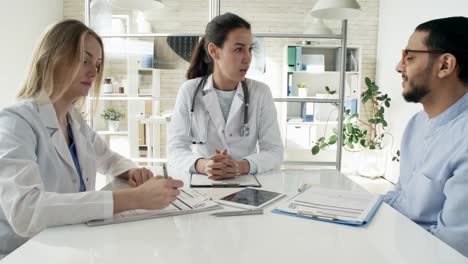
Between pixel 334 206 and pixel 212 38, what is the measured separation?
1253 millimetres

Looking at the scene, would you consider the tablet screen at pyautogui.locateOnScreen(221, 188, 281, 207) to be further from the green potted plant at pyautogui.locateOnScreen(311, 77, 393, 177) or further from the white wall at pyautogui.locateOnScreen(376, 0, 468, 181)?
the green potted plant at pyautogui.locateOnScreen(311, 77, 393, 177)

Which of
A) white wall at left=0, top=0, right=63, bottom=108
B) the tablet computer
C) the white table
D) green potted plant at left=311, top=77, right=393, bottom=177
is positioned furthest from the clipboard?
green potted plant at left=311, top=77, right=393, bottom=177

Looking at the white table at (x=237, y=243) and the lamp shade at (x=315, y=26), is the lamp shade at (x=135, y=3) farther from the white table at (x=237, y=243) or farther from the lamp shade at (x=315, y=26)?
Answer: the white table at (x=237, y=243)

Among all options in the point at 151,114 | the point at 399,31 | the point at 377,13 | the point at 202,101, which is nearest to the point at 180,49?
the point at 151,114

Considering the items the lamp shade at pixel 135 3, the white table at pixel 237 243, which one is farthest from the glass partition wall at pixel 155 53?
the white table at pixel 237 243

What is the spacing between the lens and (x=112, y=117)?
3.56 metres

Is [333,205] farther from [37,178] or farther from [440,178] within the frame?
[37,178]

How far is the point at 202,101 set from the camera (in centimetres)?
199

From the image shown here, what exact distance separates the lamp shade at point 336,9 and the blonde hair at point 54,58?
1.76 metres

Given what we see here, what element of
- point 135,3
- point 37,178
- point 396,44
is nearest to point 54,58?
point 37,178

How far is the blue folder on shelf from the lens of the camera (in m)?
1.02

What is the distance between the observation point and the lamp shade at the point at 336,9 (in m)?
2.50

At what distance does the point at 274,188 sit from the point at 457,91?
0.78 m

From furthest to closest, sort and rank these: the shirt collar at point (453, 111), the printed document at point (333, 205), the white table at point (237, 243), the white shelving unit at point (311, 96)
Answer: the white shelving unit at point (311, 96)
the shirt collar at point (453, 111)
the printed document at point (333, 205)
the white table at point (237, 243)
